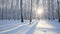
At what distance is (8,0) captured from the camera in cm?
7019

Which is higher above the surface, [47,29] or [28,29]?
[28,29]

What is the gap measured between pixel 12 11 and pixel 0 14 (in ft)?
33.1

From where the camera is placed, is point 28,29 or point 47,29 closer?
point 28,29

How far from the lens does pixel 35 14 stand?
93.0 meters

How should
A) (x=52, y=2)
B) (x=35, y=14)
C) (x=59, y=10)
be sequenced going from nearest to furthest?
(x=59, y=10) < (x=52, y=2) < (x=35, y=14)

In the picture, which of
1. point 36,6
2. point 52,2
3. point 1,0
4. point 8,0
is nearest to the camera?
point 52,2

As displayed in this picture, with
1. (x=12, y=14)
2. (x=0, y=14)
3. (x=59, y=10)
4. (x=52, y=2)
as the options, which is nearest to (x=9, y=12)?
(x=12, y=14)

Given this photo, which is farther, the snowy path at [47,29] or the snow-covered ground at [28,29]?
the snowy path at [47,29]

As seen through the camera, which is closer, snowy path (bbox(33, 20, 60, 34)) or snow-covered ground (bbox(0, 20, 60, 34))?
snow-covered ground (bbox(0, 20, 60, 34))

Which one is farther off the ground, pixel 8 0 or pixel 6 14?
pixel 8 0

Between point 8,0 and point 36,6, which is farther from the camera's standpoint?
point 36,6

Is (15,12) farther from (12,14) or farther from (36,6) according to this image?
(36,6)

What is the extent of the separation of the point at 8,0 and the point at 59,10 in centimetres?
4530

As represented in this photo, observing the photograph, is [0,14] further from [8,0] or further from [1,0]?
[1,0]
